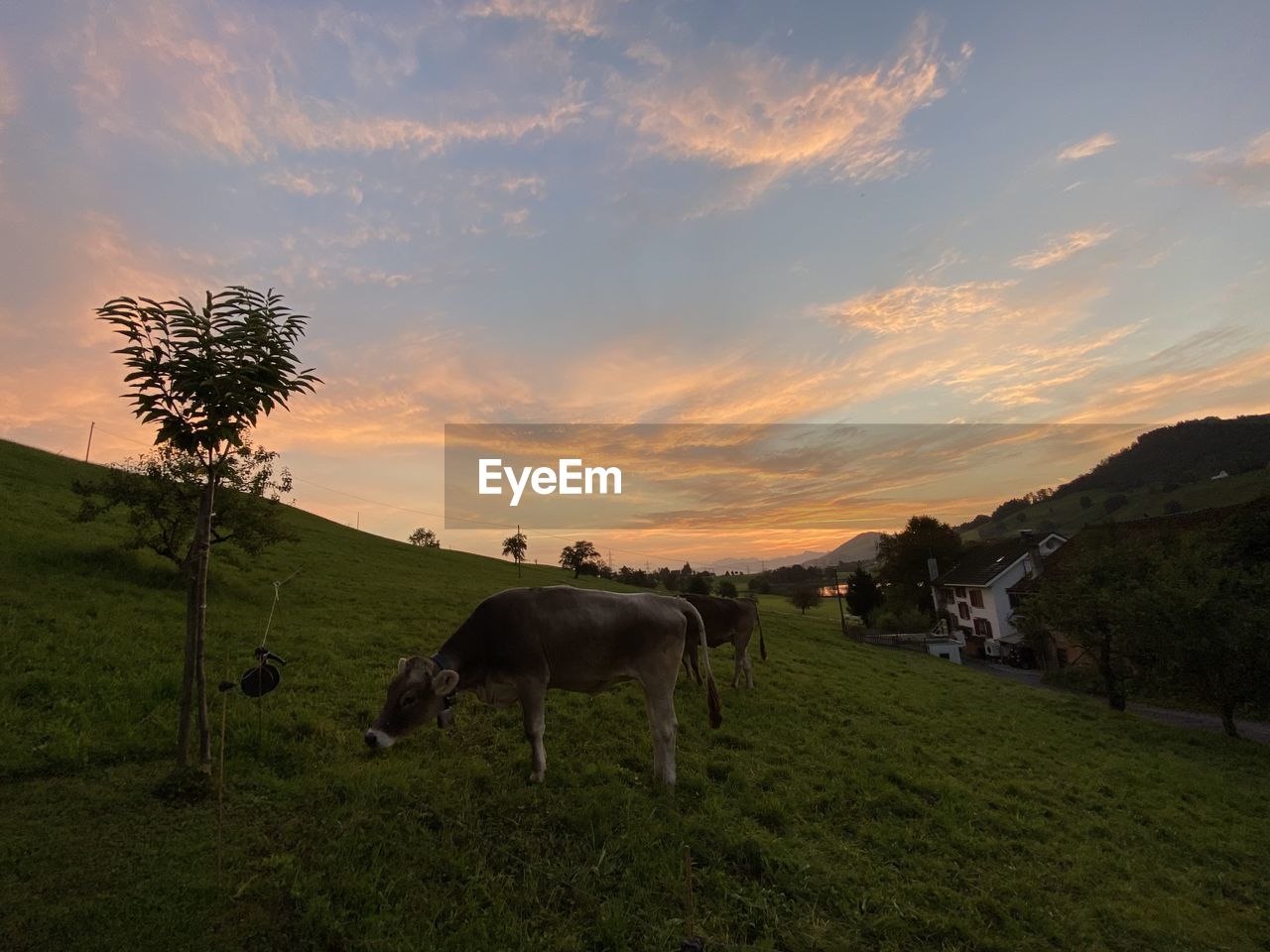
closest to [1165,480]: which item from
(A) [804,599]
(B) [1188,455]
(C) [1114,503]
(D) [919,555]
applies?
(C) [1114,503]

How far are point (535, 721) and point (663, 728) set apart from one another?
1911 mm

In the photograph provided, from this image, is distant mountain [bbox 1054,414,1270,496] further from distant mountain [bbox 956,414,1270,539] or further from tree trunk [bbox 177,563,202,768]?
tree trunk [bbox 177,563,202,768]

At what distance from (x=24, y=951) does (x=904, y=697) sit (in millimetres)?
21339

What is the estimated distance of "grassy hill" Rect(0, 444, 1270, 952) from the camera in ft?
16.9

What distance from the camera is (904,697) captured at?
63.7 feet

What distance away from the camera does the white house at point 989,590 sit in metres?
57.7

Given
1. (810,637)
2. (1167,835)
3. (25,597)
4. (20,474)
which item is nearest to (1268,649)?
(1167,835)

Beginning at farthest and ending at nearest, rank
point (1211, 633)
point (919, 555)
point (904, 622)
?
point (919, 555) → point (904, 622) → point (1211, 633)

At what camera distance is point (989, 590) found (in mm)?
59281

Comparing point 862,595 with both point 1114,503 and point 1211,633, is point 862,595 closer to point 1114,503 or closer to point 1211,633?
point 1211,633

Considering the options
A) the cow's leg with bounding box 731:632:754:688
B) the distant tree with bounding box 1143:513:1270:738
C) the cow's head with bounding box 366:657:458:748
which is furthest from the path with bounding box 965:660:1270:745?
the cow's head with bounding box 366:657:458:748

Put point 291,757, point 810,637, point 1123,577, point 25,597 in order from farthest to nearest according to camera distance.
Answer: point 810,637 < point 1123,577 < point 25,597 < point 291,757

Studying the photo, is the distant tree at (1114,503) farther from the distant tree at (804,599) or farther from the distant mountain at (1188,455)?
the distant tree at (804,599)

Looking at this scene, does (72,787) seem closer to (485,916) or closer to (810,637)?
(485,916)
